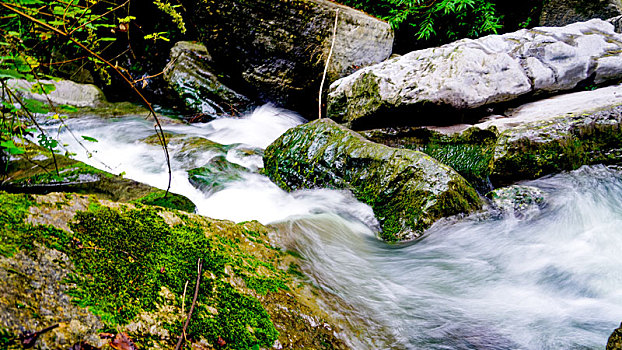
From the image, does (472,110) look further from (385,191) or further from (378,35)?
(378,35)

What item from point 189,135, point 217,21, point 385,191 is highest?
point 217,21

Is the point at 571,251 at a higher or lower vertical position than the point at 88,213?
lower

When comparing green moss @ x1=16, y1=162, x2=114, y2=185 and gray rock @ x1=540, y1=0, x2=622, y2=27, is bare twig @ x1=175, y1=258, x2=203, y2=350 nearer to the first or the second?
green moss @ x1=16, y1=162, x2=114, y2=185

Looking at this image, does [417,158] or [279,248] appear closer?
[279,248]

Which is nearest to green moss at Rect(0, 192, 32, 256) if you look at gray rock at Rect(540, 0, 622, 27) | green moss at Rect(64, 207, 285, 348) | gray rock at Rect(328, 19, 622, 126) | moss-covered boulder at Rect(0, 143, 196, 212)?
green moss at Rect(64, 207, 285, 348)

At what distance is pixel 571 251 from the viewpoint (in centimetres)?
369

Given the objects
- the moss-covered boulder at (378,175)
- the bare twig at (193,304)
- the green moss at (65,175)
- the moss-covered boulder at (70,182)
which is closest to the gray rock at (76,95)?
the moss-covered boulder at (70,182)

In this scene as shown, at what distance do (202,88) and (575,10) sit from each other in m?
9.25

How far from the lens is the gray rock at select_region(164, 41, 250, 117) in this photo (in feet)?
28.6

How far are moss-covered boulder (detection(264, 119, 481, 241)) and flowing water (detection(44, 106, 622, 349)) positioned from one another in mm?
163

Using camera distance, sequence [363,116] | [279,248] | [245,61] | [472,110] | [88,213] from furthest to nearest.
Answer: [245,61] < [363,116] < [472,110] < [279,248] < [88,213]

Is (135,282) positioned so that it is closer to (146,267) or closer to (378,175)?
(146,267)

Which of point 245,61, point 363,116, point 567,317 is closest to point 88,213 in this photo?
point 567,317

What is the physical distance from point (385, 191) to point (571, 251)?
2.02m
